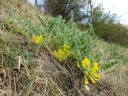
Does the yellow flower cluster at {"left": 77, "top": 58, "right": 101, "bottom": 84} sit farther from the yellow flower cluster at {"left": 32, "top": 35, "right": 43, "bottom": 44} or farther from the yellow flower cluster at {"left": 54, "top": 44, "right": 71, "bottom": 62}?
the yellow flower cluster at {"left": 32, "top": 35, "right": 43, "bottom": 44}

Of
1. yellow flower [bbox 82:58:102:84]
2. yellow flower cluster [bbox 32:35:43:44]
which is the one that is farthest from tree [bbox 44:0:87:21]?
yellow flower [bbox 82:58:102:84]

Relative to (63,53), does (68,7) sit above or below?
above

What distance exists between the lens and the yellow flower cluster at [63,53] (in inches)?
54.4

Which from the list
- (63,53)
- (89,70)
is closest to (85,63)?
(89,70)

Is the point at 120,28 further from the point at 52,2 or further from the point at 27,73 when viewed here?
the point at 27,73

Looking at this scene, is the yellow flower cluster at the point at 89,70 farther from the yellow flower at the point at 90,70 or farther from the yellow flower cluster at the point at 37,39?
the yellow flower cluster at the point at 37,39

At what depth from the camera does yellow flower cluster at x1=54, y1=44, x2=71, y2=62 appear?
138 cm

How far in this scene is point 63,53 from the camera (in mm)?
1376

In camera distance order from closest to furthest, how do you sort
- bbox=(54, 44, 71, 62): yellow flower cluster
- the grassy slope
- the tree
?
the grassy slope → bbox=(54, 44, 71, 62): yellow flower cluster → the tree

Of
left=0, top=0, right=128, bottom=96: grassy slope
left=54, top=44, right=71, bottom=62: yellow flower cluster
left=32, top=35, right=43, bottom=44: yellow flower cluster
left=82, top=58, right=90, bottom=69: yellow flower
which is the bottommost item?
left=0, top=0, right=128, bottom=96: grassy slope

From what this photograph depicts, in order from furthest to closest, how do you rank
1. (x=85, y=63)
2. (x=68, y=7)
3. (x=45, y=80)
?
1. (x=68, y=7)
2. (x=85, y=63)
3. (x=45, y=80)

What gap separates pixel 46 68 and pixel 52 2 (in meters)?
14.9

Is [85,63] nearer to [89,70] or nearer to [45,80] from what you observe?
[89,70]

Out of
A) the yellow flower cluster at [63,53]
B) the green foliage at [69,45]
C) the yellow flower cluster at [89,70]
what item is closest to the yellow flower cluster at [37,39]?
the green foliage at [69,45]
